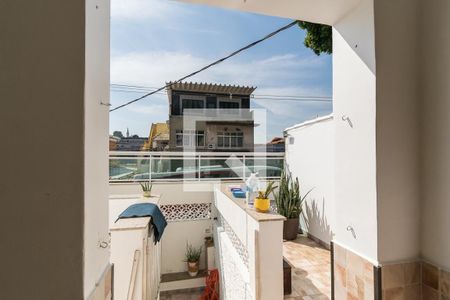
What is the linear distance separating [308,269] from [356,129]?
219 cm

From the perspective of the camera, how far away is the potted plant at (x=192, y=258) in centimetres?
470

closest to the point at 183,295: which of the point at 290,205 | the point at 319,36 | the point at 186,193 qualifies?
the point at 186,193

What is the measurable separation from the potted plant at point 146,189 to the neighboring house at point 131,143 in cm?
92

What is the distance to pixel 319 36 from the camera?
285 centimetres

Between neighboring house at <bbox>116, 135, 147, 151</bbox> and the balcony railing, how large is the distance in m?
0.29
